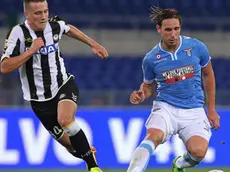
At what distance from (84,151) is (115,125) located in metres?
4.26

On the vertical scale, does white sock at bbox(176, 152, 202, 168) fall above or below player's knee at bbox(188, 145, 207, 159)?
below

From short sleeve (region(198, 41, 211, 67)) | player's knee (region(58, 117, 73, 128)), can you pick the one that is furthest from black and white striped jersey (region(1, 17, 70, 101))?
short sleeve (region(198, 41, 211, 67))

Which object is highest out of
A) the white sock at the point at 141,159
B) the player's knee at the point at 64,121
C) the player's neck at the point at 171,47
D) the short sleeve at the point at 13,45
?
the short sleeve at the point at 13,45

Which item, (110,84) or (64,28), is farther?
(110,84)

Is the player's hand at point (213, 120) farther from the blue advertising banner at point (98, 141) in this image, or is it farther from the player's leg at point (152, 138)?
the blue advertising banner at point (98, 141)

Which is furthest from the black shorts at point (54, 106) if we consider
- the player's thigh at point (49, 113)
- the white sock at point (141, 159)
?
the white sock at point (141, 159)

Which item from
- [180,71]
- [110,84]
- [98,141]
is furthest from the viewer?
[110,84]

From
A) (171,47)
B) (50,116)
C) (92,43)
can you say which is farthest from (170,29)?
(50,116)

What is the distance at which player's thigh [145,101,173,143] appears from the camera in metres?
7.31

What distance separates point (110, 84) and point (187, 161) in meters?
9.34

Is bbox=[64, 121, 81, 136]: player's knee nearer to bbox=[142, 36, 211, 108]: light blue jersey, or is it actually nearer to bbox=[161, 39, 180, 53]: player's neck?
bbox=[142, 36, 211, 108]: light blue jersey

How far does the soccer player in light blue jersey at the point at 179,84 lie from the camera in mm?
7465

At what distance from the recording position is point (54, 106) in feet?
26.1

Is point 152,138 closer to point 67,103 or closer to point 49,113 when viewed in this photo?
point 67,103
